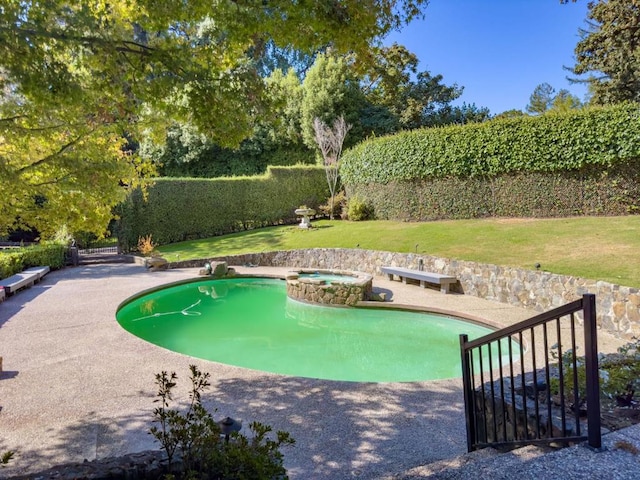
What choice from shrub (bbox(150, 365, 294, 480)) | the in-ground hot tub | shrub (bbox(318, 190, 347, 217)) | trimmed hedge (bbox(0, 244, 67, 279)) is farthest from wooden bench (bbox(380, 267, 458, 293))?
trimmed hedge (bbox(0, 244, 67, 279))

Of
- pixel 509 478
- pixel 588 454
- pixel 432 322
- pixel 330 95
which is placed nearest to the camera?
pixel 509 478

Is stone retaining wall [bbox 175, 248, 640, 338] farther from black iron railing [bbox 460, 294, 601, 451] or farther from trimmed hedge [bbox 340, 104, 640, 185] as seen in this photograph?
trimmed hedge [bbox 340, 104, 640, 185]

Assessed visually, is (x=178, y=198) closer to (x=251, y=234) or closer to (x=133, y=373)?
(x=251, y=234)

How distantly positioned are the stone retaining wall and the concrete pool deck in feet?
1.93

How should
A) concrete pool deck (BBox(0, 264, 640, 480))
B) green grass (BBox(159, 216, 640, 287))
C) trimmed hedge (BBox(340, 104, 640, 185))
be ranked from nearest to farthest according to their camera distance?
concrete pool deck (BBox(0, 264, 640, 480))
green grass (BBox(159, 216, 640, 287))
trimmed hedge (BBox(340, 104, 640, 185))

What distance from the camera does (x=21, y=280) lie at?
1149 centimetres

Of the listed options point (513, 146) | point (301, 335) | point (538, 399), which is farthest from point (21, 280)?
point (513, 146)

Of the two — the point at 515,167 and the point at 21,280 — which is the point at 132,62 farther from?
the point at 515,167

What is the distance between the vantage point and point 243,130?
16.7ft

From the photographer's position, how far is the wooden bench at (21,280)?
10.7m

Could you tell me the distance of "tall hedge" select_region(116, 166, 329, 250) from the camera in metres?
19.2

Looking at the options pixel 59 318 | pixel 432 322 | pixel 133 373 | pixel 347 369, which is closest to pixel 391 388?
pixel 347 369

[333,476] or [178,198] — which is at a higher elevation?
[178,198]

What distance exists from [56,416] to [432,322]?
7221mm
